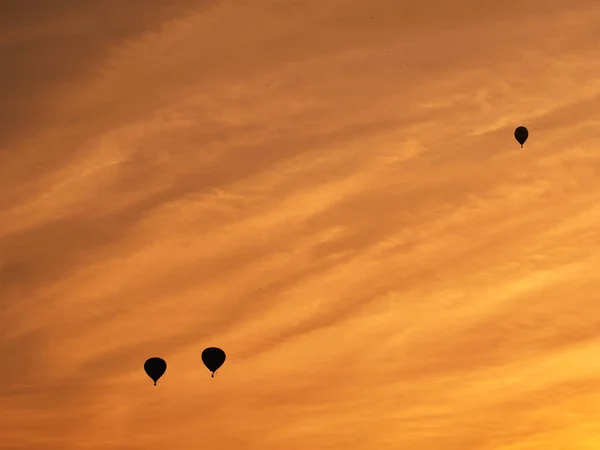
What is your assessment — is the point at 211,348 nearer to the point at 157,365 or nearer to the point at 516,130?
the point at 157,365

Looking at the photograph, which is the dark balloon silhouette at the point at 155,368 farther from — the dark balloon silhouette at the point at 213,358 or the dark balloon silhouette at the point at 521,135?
the dark balloon silhouette at the point at 521,135

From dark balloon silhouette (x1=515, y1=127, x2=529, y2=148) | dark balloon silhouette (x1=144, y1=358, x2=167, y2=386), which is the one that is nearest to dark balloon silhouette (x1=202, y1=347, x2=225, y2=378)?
dark balloon silhouette (x1=144, y1=358, x2=167, y2=386)

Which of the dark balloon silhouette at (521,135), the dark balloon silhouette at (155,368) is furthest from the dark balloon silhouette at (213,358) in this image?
the dark balloon silhouette at (521,135)

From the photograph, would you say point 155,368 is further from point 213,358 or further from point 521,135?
point 521,135

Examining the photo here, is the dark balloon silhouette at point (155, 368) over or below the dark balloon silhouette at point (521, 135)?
below

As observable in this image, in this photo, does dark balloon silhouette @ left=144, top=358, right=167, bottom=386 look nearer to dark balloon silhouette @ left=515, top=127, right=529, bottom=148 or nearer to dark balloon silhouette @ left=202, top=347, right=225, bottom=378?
dark balloon silhouette @ left=202, top=347, right=225, bottom=378

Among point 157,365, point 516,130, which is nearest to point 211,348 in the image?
point 157,365
